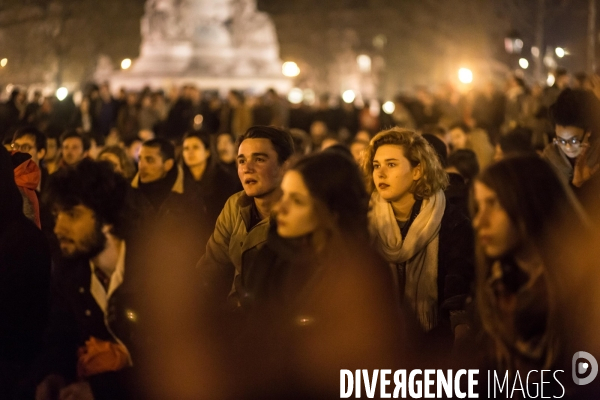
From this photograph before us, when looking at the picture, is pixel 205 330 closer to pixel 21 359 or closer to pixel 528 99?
pixel 21 359

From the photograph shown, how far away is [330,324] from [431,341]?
52.4 inches

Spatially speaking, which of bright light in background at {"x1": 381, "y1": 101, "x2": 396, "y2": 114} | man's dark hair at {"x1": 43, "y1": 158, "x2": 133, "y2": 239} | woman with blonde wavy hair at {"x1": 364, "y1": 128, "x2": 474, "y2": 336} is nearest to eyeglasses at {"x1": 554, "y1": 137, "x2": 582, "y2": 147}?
woman with blonde wavy hair at {"x1": 364, "y1": 128, "x2": 474, "y2": 336}

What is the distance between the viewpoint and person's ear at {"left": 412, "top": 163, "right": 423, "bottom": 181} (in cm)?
562

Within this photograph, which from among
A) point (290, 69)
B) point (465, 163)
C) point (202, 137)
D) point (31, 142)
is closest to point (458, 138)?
point (465, 163)

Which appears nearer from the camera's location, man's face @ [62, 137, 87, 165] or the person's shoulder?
the person's shoulder

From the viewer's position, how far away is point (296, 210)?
4113mm

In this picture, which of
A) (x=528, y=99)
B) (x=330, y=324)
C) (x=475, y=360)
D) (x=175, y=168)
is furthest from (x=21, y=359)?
(x=528, y=99)

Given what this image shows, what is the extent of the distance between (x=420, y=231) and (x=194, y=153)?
4127 millimetres

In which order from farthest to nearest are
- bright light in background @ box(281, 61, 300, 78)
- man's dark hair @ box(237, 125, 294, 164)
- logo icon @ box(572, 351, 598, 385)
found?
bright light in background @ box(281, 61, 300, 78) < man's dark hair @ box(237, 125, 294, 164) < logo icon @ box(572, 351, 598, 385)

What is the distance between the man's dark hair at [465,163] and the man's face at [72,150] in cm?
358

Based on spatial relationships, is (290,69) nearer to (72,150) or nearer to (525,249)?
(72,150)

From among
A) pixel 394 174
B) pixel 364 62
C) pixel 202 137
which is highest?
pixel 364 62

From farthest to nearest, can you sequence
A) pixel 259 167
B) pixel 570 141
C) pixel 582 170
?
pixel 570 141 → pixel 582 170 → pixel 259 167

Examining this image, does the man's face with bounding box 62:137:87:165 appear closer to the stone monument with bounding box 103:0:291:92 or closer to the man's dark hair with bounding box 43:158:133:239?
the man's dark hair with bounding box 43:158:133:239
